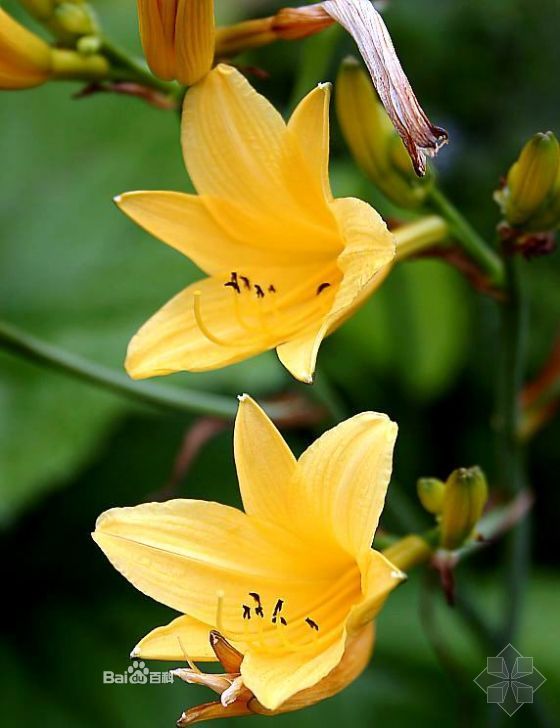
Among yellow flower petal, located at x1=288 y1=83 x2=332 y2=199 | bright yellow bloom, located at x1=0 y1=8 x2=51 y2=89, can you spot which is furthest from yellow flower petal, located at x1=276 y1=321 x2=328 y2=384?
bright yellow bloom, located at x1=0 y1=8 x2=51 y2=89

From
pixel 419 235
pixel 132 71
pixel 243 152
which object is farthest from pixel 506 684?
pixel 132 71

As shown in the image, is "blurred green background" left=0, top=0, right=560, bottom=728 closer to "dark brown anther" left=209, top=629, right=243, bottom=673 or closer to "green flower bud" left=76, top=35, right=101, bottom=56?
"green flower bud" left=76, top=35, right=101, bottom=56

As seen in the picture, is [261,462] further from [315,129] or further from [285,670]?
[315,129]

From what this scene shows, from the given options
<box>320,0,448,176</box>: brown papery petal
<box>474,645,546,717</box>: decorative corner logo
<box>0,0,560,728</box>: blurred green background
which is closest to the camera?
<box>320,0,448,176</box>: brown papery petal

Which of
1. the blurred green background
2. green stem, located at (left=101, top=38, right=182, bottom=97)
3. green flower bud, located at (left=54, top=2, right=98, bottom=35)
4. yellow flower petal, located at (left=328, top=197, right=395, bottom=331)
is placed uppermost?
green flower bud, located at (left=54, top=2, right=98, bottom=35)

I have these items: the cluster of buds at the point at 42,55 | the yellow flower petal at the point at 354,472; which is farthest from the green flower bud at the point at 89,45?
the yellow flower petal at the point at 354,472

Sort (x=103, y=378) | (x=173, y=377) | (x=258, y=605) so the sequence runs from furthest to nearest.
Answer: (x=173, y=377), (x=103, y=378), (x=258, y=605)
